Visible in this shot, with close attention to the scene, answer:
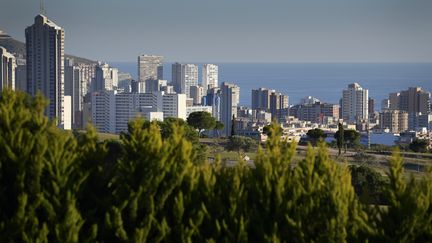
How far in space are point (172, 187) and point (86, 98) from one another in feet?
177

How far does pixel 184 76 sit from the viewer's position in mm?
84750

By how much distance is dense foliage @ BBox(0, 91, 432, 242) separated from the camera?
424 cm

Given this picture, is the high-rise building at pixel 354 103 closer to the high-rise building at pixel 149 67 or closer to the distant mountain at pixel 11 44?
the high-rise building at pixel 149 67

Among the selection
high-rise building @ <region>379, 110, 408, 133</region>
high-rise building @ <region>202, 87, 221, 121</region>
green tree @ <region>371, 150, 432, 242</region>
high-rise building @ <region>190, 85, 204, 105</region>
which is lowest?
high-rise building @ <region>379, 110, 408, 133</region>

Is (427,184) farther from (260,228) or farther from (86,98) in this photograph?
(86,98)

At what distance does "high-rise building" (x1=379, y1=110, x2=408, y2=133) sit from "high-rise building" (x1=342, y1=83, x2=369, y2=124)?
8.94 m

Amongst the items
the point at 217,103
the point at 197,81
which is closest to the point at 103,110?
the point at 217,103

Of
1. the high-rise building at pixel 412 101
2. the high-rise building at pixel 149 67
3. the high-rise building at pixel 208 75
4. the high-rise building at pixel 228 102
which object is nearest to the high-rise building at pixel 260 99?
the high-rise building at pixel 228 102

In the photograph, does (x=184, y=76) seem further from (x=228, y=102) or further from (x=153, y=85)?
(x=228, y=102)

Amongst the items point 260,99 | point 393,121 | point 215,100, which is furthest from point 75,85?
point 393,121

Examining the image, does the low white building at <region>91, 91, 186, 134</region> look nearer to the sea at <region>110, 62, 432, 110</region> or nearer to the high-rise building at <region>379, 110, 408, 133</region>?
the high-rise building at <region>379, 110, 408, 133</region>

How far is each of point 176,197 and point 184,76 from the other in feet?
264

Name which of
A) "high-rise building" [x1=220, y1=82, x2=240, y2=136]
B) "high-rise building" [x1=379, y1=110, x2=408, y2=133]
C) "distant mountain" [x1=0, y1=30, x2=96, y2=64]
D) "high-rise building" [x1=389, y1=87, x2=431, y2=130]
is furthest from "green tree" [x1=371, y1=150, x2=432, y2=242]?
"distant mountain" [x1=0, y1=30, x2=96, y2=64]

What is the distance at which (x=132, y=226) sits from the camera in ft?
14.3
